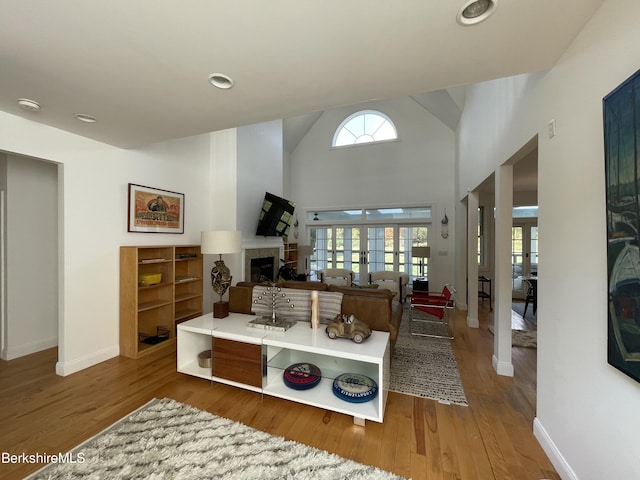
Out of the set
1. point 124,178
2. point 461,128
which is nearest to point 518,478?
point 124,178

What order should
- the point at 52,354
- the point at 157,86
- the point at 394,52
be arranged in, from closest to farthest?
the point at 394,52, the point at 157,86, the point at 52,354

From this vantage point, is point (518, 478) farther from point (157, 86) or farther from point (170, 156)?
point (170, 156)

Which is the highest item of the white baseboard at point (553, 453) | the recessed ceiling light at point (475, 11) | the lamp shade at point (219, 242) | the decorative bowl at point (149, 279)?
the recessed ceiling light at point (475, 11)

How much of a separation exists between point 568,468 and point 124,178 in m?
4.54

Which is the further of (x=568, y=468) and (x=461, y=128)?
(x=461, y=128)

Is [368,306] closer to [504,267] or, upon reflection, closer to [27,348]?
[504,267]

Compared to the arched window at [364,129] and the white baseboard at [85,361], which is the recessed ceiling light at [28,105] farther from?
the arched window at [364,129]

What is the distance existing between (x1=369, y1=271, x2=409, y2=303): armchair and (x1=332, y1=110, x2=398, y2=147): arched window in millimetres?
3424

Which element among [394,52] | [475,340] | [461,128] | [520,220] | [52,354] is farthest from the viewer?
[520,220]

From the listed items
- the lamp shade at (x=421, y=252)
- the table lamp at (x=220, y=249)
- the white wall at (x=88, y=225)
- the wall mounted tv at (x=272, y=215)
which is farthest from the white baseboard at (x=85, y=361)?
the lamp shade at (x=421, y=252)

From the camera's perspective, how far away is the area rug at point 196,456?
1.43 m

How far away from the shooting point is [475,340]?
3395 millimetres

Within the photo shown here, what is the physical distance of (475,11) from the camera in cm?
111

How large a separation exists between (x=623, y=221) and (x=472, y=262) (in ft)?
10.2
